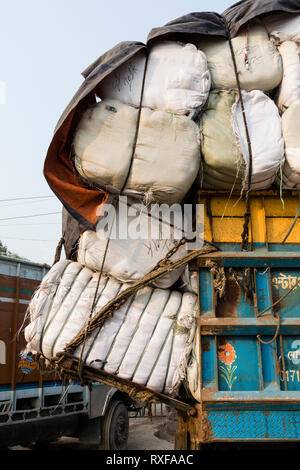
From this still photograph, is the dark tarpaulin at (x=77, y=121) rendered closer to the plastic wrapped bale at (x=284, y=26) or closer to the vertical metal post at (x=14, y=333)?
the plastic wrapped bale at (x=284, y=26)

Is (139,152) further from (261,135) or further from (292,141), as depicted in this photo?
(292,141)

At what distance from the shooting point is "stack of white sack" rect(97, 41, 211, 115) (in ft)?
8.76

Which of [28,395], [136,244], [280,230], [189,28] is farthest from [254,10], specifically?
[28,395]

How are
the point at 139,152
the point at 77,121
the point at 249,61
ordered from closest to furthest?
1. the point at 139,152
2. the point at 77,121
3. the point at 249,61

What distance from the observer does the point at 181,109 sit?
8.71ft

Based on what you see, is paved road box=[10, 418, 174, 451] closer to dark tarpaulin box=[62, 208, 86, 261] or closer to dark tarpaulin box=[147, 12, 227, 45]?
dark tarpaulin box=[62, 208, 86, 261]

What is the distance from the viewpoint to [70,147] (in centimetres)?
276

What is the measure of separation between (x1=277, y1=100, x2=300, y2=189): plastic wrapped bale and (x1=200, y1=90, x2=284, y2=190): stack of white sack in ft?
0.13

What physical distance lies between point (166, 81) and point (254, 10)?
792mm

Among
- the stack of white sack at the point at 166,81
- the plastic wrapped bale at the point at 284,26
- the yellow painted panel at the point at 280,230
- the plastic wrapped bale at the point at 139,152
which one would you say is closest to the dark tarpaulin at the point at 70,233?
the plastic wrapped bale at the point at 139,152
